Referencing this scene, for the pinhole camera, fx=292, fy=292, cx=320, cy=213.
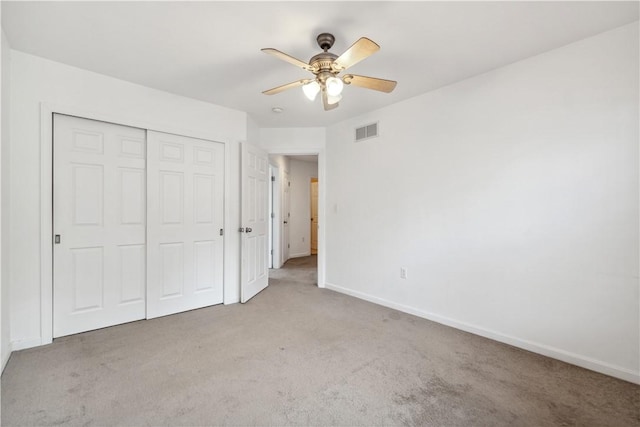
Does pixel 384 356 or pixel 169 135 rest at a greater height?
pixel 169 135

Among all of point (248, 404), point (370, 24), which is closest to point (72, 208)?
point (248, 404)

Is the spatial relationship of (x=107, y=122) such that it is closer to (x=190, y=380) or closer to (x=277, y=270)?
(x=190, y=380)

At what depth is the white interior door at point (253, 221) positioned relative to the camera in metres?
3.58

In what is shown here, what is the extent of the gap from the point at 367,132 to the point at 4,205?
3.44 meters

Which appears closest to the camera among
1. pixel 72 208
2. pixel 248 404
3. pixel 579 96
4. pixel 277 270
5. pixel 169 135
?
pixel 248 404

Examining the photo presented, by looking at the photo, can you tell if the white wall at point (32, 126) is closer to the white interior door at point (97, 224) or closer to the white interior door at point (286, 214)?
the white interior door at point (97, 224)

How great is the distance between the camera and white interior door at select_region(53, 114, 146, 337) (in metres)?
2.55

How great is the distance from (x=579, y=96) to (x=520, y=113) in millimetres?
372

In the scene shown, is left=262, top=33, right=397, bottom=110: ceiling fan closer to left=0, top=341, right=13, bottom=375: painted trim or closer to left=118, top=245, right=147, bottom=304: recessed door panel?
left=118, top=245, right=147, bottom=304: recessed door panel

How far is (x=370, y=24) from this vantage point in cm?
194

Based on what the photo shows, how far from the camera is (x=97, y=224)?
2.72m

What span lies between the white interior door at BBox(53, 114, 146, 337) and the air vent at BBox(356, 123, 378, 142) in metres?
2.46

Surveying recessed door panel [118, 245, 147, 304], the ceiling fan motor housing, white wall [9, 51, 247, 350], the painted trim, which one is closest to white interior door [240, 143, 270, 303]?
recessed door panel [118, 245, 147, 304]

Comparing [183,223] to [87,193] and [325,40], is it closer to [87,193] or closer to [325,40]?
[87,193]
